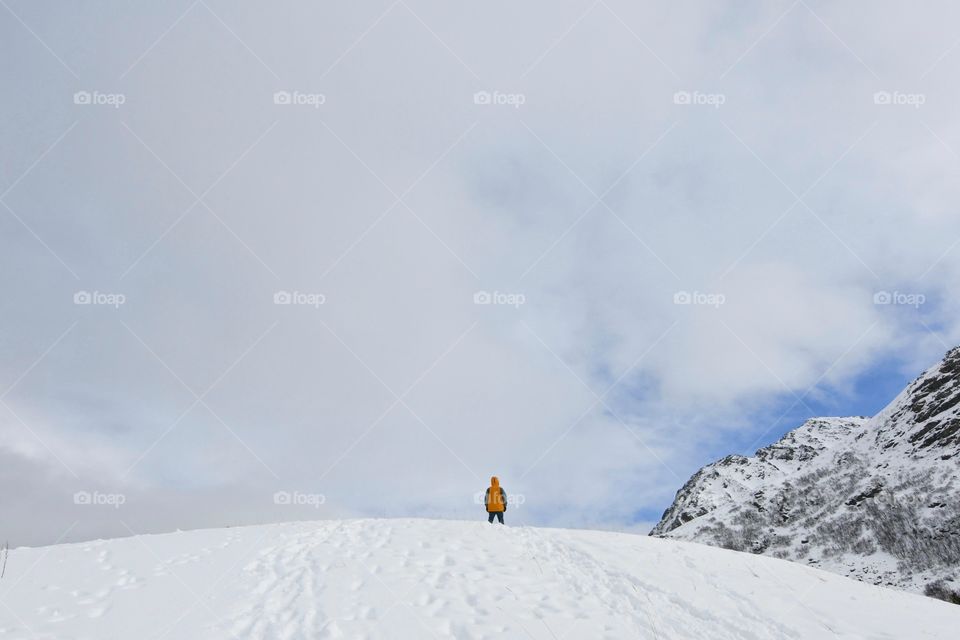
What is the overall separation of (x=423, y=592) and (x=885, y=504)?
85.0 meters

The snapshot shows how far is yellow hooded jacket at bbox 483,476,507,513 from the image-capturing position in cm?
1734

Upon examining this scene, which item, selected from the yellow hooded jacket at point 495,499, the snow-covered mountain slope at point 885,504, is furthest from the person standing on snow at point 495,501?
the snow-covered mountain slope at point 885,504

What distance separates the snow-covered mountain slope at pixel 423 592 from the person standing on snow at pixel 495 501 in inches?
145

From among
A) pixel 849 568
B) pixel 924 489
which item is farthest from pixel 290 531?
pixel 924 489

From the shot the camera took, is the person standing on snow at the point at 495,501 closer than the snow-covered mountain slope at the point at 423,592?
No

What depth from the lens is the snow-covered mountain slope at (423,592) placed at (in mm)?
7762

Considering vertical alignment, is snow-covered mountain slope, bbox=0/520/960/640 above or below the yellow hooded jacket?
below

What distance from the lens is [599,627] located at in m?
7.98

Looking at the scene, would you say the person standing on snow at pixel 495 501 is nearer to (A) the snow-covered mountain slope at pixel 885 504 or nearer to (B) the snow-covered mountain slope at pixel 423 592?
(B) the snow-covered mountain slope at pixel 423 592

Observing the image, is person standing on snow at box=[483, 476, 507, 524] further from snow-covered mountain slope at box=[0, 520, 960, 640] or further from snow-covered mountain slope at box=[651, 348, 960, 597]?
snow-covered mountain slope at box=[651, 348, 960, 597]

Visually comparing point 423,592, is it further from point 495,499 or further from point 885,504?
point 885,504

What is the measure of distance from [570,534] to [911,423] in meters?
104

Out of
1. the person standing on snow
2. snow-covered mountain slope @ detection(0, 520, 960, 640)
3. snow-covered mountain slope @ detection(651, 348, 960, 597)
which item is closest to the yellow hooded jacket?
the person standing on snow

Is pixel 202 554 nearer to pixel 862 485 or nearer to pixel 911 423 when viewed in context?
pixel 862 485
